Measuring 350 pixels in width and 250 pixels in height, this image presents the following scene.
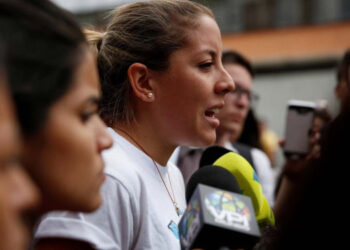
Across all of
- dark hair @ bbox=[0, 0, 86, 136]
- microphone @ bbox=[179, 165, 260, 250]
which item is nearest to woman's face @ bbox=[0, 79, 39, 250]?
dark hair @ bbox=[0, 0, 86, 136]

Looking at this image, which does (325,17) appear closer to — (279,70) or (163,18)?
(279,70)

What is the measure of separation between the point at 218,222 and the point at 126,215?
355mm

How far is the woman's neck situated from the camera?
198 cm

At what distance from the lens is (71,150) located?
1095mm

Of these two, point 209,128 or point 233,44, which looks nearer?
point 209,128

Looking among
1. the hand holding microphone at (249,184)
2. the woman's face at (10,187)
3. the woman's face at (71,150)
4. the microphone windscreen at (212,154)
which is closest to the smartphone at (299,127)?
the microphone windscreen at (212,154)

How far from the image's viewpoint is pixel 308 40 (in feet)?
60.0

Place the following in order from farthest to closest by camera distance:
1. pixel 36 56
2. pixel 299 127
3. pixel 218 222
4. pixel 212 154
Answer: pixel 299 127, pixel 212 154, pixel 218 222, pixel 36 56

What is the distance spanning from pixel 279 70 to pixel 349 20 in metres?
2.50

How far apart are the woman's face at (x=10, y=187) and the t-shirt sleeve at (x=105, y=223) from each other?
0.63 meters

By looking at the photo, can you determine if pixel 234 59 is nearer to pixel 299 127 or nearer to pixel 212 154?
pixel 299 127

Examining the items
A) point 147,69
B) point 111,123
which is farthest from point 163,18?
point 111,123

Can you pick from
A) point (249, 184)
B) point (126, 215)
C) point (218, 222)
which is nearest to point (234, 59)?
point (249, 184)

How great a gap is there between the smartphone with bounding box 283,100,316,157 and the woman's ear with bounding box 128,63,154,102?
1338 millimetres
